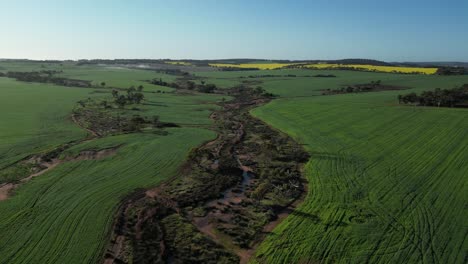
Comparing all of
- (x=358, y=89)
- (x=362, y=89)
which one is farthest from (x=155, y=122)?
(x=362, y=89)

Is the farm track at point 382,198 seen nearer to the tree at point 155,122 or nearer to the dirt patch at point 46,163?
the tree at point 155,122

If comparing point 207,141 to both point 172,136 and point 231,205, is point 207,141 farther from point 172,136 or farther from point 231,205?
point 231,205

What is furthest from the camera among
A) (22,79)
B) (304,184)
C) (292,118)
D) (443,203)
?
(22,79)

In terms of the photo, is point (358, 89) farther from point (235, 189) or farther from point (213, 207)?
point (213, 207)

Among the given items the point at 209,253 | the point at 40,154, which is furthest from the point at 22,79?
the point at 209,253

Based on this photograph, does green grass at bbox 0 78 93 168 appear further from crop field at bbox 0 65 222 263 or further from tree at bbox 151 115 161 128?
tree at bbox 151 115 161 128
